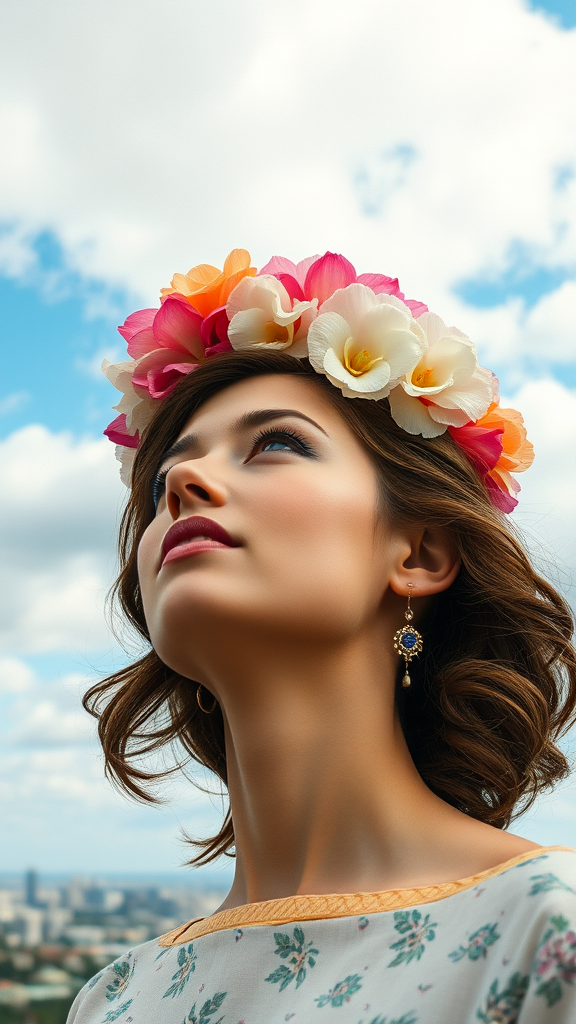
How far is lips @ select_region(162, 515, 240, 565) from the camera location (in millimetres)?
2096

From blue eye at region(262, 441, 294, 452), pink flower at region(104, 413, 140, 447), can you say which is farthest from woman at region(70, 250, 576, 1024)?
pink flower at region(104, 413, 140, 447)

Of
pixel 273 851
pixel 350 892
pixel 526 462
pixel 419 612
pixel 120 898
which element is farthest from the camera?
pixel 120 898

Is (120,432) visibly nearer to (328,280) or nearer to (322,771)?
(328,280)

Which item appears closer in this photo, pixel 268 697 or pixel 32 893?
pixel 268 697

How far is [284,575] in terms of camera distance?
6.73 feet

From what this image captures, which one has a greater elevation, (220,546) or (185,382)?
(185,382)

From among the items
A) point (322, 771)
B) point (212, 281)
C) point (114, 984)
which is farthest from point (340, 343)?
point (114, 984)

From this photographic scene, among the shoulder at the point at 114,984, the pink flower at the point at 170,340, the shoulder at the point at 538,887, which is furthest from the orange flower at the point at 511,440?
the shoulder at the point at 114,984

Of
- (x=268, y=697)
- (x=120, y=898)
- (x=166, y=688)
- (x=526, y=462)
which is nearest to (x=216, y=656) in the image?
(x=268, y=697)

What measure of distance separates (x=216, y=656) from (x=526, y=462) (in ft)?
3.29

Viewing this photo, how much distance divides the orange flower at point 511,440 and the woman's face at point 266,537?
0.46 meters

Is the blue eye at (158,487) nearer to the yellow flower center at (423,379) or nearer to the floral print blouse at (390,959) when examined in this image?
the yellow flower center at (423,379)

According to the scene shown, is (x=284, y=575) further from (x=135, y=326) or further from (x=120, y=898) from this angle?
(x=120, y=898)

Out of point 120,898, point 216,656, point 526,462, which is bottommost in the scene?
point 120,898
